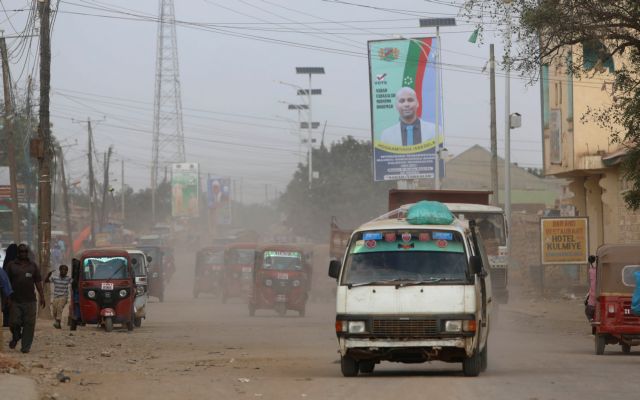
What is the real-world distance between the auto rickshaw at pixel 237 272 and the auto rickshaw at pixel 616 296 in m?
26.8

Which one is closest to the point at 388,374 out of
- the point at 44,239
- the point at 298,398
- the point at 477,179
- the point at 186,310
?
the point at 298,398

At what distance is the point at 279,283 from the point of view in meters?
35.8

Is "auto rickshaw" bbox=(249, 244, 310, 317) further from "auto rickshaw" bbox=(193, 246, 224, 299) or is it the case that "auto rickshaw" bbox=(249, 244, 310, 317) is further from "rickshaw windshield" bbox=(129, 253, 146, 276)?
"auto rickshaw" bbox=(193, 246, 224, 299)

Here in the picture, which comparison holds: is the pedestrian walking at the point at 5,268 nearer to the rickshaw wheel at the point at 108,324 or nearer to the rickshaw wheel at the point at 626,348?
the rickshaw wheel at the point at 108,324

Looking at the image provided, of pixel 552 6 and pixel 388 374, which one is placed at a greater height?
pixel 552 6

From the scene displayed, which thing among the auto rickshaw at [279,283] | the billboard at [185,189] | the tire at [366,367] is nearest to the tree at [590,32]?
the tire at [366,367]

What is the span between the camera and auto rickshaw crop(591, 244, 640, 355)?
1925 centimetres

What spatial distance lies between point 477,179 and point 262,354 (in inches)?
3505

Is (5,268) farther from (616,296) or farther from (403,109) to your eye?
(403,109)

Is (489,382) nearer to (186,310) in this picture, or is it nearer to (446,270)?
(446,270)

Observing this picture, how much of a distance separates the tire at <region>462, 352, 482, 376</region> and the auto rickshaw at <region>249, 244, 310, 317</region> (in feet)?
69.2

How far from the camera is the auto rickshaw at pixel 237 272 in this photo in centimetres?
4575

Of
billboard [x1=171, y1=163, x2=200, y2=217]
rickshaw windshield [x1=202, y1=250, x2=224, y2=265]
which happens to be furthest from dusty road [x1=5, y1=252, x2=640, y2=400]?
billboard [x1=171, y1=163, x2=200, y2=217]

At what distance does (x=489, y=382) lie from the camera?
1412cm
